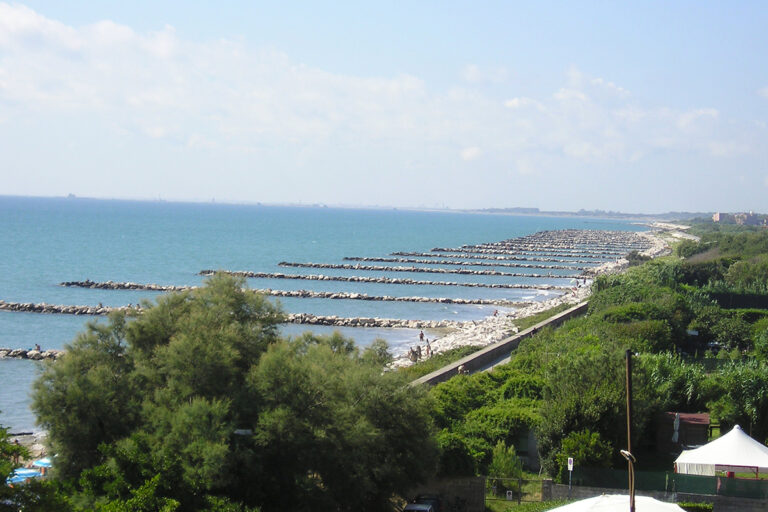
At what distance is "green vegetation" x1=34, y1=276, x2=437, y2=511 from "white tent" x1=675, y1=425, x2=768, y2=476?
21.6 feet

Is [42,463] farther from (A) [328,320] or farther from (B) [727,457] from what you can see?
(A) [328,320]

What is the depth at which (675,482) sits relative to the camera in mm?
16953

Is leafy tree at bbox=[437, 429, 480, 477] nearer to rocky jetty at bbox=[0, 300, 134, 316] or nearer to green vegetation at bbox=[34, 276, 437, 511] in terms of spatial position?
green vegetation at bbox=[34, 276, 437, 511]

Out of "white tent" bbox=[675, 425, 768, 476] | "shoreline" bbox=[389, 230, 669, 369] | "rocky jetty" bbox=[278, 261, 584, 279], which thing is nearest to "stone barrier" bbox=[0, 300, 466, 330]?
"shoreline" bbox=[389, 230, 669, 369]

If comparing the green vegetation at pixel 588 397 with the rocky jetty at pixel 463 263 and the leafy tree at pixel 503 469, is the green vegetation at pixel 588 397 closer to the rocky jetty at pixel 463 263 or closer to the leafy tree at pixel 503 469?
the leafy tree at pixel 503 469

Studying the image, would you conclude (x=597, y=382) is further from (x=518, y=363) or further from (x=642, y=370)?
(x=518, y=363)

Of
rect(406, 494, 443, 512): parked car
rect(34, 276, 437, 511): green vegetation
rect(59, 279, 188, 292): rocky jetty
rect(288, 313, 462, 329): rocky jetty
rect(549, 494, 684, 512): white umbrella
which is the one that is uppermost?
rect(34, 276, 437, 511): green vegetation

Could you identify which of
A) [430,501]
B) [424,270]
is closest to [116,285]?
[424,270]

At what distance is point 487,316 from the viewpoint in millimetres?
56719

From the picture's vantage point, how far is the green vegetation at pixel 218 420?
13.4m

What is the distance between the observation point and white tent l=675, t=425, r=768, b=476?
677 inches

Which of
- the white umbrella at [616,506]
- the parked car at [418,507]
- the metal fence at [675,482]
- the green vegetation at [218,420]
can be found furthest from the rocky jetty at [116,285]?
the white umbrella at [616,506]

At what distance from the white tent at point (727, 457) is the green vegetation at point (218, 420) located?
6.58 meters

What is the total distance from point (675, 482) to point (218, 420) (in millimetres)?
10232
